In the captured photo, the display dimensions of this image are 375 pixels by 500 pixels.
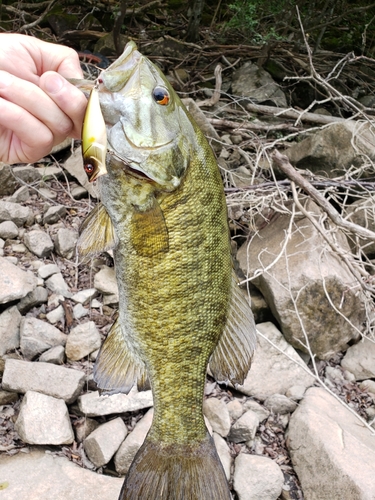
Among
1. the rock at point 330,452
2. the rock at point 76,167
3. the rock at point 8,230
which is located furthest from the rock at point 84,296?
the rock at point 330,452

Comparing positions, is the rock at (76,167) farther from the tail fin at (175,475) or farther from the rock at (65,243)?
the tail fin at (175,475)

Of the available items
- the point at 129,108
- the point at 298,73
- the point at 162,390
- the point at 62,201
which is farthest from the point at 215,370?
the point at 298,73

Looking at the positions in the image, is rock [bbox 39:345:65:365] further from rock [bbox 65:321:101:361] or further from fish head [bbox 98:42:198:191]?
fish head [bbox 98:42:198:191]

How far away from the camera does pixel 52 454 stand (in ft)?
8.51

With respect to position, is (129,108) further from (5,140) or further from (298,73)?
(298,73)

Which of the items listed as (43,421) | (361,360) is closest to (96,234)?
(43,421)

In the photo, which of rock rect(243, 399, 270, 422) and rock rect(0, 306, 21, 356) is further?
rock rect(243, 399, 270, 422)

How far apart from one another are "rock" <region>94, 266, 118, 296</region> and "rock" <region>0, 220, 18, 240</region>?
2.70 ft

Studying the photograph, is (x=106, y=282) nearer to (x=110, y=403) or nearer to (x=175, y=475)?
(x=110, y=403)

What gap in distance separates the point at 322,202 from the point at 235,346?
197 cm

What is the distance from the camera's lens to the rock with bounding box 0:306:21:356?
3.04 meters

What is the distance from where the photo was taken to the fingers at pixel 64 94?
1.37m

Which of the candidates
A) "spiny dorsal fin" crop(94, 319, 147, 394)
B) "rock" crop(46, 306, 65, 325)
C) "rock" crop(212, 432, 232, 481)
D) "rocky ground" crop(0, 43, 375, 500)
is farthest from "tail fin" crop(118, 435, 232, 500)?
"rock" crop(46, 306, 65, 325)

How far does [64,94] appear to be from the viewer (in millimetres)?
1389
